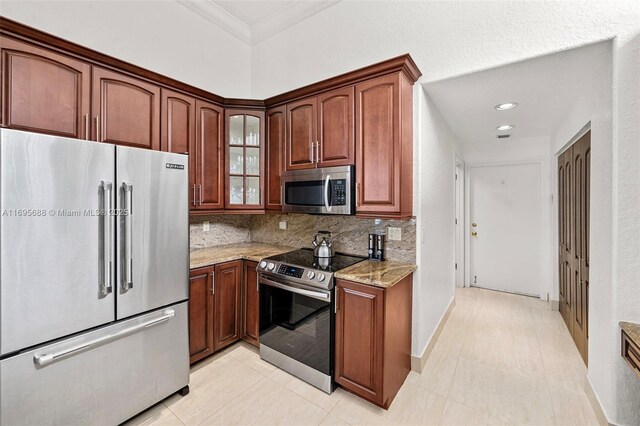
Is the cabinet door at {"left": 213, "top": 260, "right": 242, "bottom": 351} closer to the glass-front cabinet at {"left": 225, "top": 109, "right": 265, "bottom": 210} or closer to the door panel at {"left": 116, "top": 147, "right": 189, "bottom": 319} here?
the door panel at {"left": 116, "top": 147, "right": 189, "bottom": 319}

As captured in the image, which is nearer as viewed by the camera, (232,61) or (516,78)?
(516,78)

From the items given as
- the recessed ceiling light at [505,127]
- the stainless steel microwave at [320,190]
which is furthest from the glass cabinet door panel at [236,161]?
the recessed ceiling light at [505,127]

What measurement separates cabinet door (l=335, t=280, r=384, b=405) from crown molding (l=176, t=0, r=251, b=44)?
3.13 meters

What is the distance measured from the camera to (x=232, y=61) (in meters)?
3.33

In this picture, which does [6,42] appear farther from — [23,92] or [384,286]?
[384,286]

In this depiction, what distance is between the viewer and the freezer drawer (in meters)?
1.36

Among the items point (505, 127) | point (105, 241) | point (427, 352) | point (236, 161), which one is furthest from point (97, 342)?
point (505, 127)

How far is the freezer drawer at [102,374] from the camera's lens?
1.36 meters

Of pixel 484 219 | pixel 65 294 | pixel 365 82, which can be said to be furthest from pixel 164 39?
pixel 484 219

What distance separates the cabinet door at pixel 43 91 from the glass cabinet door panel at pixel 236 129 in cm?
118

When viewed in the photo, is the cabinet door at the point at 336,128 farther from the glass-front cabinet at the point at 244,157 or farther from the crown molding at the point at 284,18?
the crown molding at the point at 284,18

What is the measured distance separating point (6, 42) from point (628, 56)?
356 centimetres

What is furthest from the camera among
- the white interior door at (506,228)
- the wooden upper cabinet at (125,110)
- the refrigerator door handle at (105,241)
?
the white interior door at (506,228)

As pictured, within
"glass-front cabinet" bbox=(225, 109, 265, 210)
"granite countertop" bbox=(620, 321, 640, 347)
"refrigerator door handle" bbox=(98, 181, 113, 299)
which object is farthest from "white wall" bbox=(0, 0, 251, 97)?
"granite countertop" bbox=(620, 321, 640, 347)
